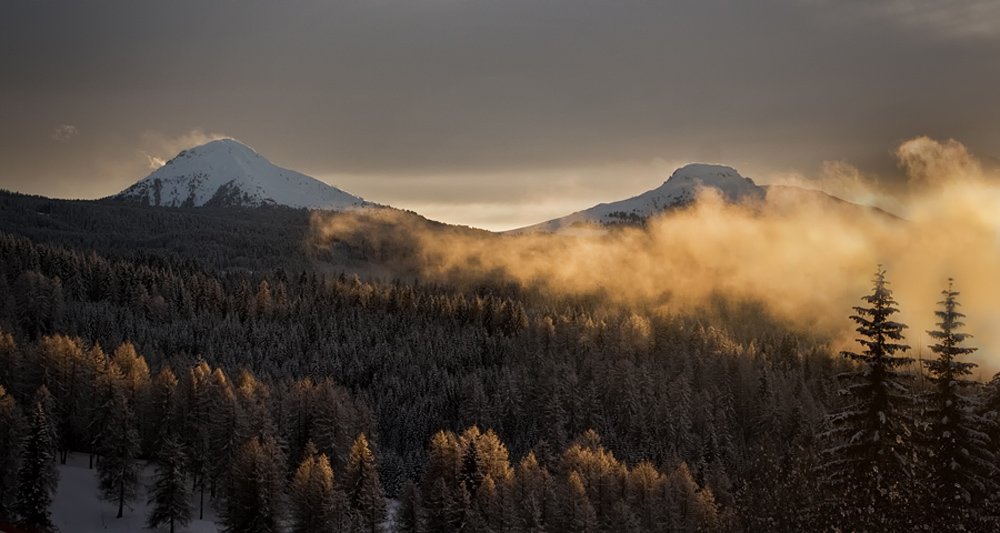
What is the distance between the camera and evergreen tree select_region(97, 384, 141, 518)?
2795 inches

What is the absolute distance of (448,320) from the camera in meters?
173

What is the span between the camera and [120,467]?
71.6 meters

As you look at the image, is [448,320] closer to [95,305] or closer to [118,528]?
[95,305]

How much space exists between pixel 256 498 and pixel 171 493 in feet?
36.6

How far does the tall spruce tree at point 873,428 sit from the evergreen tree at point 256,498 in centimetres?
4624

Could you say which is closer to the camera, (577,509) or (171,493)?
(577,509)

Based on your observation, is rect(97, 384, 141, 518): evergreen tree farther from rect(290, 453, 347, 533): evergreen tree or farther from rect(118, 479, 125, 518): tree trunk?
rect(290, 453, 347, 533): evergreen tree

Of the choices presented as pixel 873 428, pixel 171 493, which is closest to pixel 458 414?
pixel 171 493

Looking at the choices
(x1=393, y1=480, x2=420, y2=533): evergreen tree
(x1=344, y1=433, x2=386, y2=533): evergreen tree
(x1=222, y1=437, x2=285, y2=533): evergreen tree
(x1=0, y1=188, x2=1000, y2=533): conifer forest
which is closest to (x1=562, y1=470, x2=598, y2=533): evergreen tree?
(x1=0, y1=188, x2=1000, y2=533): conifer forest

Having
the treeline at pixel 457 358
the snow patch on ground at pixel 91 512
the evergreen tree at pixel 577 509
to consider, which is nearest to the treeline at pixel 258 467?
the evergreen tree at pixel 577 509

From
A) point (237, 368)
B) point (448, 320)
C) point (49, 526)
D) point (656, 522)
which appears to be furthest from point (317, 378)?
point (656, 522)

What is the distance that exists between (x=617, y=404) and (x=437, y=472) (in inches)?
2333

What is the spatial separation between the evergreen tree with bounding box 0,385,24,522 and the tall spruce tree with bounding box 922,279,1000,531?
6678 centimetres

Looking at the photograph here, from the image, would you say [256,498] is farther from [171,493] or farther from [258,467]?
[171,493]
